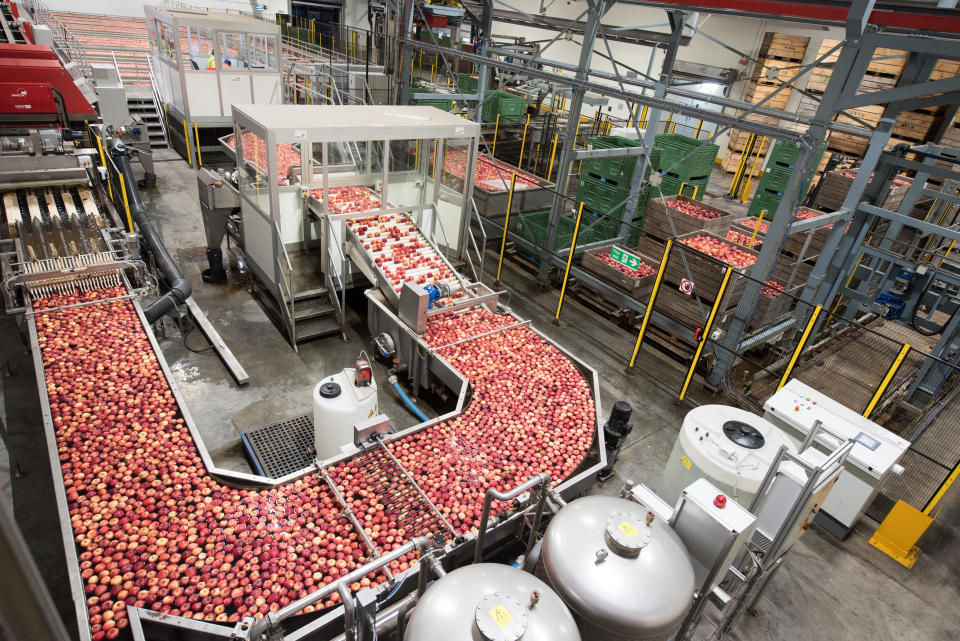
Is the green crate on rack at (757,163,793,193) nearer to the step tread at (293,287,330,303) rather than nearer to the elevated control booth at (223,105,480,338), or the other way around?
the elevated control booth at (223,105,480,338)

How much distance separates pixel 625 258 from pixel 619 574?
615cm

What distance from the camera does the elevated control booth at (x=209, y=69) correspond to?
12766mm

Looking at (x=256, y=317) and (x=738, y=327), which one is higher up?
(x=738, y=327)

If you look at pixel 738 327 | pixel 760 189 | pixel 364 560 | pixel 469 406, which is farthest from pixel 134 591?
pixel 760 189

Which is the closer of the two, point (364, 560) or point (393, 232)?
point (364, 560)

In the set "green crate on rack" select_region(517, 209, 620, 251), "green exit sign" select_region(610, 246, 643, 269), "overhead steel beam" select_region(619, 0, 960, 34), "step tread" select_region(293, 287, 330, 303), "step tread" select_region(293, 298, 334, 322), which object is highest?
"overhead steel beam" select_region(619, 0, 960, 34)

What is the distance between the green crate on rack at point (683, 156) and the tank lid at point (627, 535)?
10.2m

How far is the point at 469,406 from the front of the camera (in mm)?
5707

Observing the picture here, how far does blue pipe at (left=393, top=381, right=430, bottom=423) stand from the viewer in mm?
6516

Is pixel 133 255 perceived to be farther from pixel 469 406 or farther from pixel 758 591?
pixel 758 591

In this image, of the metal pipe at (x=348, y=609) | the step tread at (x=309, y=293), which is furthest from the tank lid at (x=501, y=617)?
the step tread at (x=309, y=293)

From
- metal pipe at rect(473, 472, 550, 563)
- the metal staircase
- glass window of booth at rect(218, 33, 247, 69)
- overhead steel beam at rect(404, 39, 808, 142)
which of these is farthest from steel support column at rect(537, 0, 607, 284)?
the metal staircase

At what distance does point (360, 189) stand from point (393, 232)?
1129 millimetres

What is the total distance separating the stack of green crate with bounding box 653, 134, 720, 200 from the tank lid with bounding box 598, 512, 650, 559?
33.0 ft
